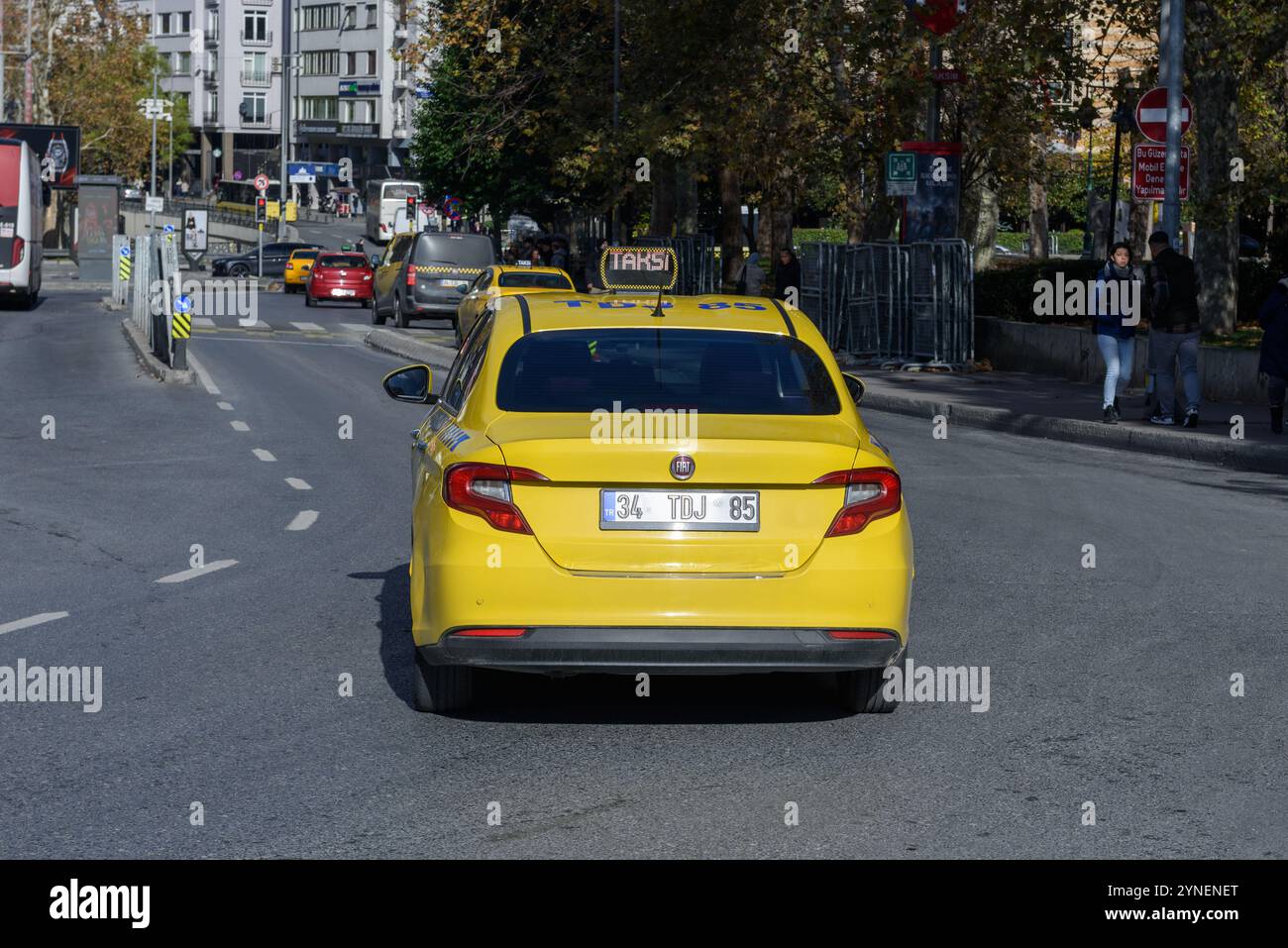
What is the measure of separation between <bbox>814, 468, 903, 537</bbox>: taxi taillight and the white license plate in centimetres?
29

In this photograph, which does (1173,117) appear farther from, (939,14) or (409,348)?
(409,348)

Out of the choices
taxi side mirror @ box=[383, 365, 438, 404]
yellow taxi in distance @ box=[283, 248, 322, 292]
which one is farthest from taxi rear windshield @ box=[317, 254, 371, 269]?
taxi side mirror @ box=[383, 365, 438, 404]

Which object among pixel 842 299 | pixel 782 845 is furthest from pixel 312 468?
pixel 842 299

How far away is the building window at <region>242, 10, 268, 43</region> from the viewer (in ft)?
477

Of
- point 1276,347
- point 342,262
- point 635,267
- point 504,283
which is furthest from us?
point 342,262

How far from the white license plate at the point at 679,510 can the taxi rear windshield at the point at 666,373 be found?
1.54 ft

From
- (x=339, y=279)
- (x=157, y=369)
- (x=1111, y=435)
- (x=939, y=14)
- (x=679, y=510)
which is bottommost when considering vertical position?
(x=1111, y=435)

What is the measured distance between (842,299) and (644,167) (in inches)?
721

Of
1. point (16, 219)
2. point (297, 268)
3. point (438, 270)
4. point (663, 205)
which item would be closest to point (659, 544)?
point (438, 270)

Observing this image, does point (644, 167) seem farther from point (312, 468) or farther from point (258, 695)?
point (258, 695)

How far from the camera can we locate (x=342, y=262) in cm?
5709

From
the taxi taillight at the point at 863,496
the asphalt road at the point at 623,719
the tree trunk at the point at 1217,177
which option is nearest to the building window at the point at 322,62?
the tree trunk at the point at 1217,177

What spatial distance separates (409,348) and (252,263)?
149 feet

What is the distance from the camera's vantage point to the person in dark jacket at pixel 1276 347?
63.7 ft
